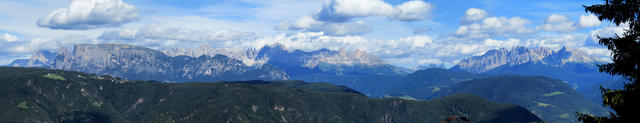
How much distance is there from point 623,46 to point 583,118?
621 centimetres

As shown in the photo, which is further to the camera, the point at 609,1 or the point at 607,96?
the point at 609,1

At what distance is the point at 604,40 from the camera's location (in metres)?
38.7

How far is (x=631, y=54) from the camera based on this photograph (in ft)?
120

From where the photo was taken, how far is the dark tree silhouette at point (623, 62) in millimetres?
35750

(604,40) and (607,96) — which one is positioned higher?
(604,40)

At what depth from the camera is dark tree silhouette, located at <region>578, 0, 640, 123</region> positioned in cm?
3575

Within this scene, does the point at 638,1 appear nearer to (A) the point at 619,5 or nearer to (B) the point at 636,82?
(A) the point at 619,5

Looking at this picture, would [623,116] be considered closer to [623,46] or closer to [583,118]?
[583,118]

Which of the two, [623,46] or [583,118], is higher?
[623,46]

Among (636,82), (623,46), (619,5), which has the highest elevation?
(619,5)

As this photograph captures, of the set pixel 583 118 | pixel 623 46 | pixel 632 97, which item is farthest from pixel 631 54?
pixel 583 118

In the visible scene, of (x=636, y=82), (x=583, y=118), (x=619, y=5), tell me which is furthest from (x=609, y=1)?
(x=583, y=118)

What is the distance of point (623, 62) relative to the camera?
36.9m

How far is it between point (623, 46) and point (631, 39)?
737 mm
